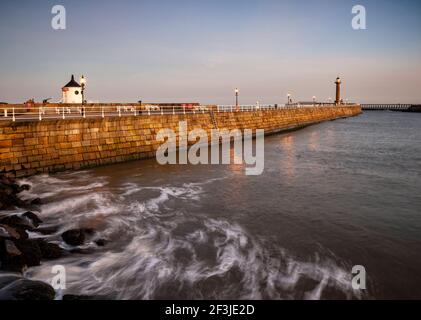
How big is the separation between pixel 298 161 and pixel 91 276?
19.0 metres

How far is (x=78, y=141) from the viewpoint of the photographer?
18.6 meters

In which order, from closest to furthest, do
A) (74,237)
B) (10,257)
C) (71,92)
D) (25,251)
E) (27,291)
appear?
(27,291) < (10,257) < (25,251) < (74,237) < (71,92)

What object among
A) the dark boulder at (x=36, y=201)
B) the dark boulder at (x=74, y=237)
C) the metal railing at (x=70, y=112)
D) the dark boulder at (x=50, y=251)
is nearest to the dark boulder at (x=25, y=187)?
the dark boulder at (x=36, y=201)

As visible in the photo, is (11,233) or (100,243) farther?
(100,243)

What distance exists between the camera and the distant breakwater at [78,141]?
1583cm

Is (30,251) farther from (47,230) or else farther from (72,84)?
(72,84)

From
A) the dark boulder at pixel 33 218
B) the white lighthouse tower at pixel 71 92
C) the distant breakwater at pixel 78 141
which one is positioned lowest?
the dark boulder at pixel 33 218

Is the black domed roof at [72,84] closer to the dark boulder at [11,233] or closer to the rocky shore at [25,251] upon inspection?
the rocky shore at [25,251]

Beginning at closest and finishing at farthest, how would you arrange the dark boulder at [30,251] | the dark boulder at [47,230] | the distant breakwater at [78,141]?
1. the dark boulder at [30,251]
2. the dark boulder at [47,230]
3. the distant breakwater at [78,141]

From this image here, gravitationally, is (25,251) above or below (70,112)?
below

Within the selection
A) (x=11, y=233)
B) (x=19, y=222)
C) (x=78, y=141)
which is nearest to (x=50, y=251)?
(x=11, y=233)

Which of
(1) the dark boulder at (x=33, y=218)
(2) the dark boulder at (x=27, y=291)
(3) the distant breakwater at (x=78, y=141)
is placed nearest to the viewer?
(2) the dark boulder at (x=27, y=291)

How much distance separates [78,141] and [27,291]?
1325 centimetres
